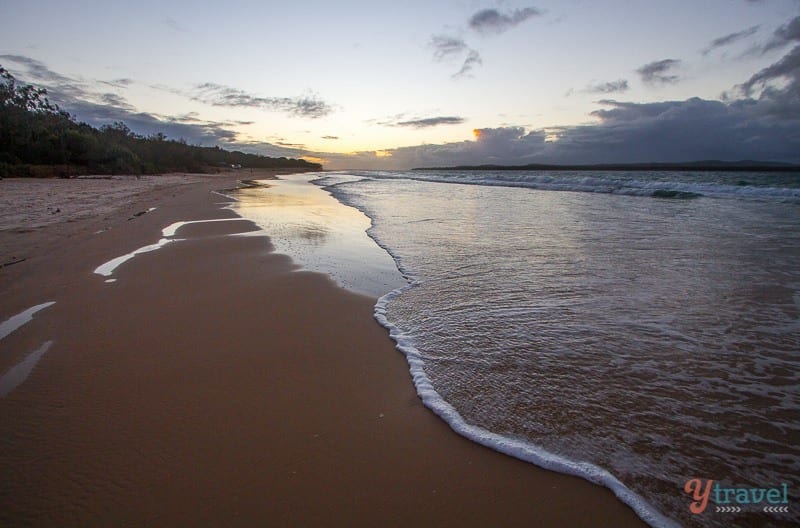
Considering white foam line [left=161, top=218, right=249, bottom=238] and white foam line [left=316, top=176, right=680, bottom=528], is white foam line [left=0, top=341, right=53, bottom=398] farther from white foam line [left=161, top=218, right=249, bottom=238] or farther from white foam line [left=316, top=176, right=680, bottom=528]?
white foam line [left=161, top=218, right=249, bottom=238]

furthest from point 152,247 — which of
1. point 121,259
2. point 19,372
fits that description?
point 19,372

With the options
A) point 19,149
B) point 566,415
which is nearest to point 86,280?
point 566,415

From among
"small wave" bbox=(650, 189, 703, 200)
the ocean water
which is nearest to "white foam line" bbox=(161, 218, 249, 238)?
the ocean water

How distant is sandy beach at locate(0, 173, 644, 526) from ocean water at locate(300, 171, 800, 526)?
246mm

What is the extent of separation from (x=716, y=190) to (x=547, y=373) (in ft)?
95.8

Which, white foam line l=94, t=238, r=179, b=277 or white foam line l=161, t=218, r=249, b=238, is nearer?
white foam line l=94, t=238, r=179, b=277

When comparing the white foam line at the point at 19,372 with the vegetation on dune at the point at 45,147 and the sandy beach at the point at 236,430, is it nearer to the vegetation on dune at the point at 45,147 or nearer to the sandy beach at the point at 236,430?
the sandy beach at the point at 236,430

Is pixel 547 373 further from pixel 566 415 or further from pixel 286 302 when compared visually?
pixel 286 302

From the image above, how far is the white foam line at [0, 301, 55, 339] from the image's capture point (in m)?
3.94

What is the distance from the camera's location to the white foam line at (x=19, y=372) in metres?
2.95

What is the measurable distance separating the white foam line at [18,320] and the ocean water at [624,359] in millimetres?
3687

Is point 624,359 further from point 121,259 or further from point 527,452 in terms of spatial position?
point 121,259

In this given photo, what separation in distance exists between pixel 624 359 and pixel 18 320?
19.3 ft

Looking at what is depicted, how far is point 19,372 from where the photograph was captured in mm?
3176
